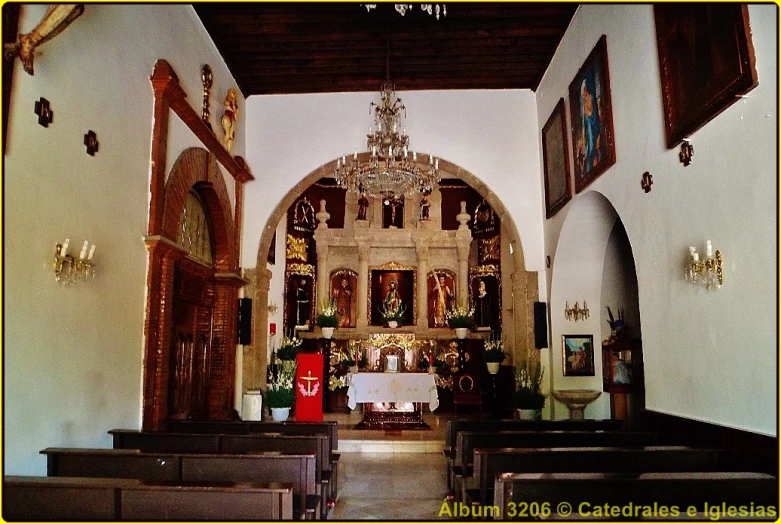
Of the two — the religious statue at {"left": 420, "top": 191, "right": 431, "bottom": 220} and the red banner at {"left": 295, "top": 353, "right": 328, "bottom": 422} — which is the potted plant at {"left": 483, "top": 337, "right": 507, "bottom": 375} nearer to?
the religious statue at {"left": 420, "top": 191, "right": 431, "bottom": 220}

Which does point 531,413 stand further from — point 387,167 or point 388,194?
point 387,167

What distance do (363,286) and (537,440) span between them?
9.50 meters

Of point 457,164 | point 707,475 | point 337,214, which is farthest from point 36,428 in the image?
point 337,214

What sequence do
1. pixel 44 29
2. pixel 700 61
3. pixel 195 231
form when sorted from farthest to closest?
pixel 195 231, pixel 700 61, pixel 44 29

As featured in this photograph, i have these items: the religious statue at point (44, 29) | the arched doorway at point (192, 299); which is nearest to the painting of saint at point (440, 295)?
the arched doorway at point (192, 299)

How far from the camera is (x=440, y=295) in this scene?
14758 millimetres

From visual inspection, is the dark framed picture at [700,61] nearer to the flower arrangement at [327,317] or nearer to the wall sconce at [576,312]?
the wall sconce at [576,312]

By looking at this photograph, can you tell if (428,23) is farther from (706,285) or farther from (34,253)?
(34,253)

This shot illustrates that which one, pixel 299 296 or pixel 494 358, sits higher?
pixel 299 296

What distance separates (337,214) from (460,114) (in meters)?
6.09

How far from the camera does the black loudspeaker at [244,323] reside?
29.0ft

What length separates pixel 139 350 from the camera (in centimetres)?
570

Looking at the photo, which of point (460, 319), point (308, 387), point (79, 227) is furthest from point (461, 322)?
point (79, 227)

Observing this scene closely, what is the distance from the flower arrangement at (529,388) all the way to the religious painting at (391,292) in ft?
18.6
